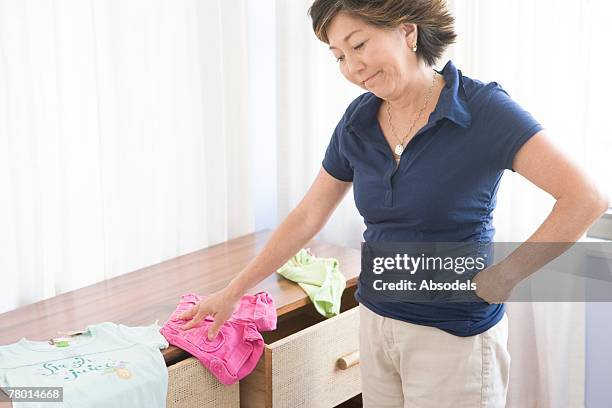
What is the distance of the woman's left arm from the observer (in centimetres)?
105

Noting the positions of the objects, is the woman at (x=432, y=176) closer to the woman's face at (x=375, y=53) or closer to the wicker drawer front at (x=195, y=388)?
the woman's face at (x=375, y=53)

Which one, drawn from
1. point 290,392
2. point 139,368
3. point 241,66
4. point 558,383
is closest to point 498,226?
point 558,383

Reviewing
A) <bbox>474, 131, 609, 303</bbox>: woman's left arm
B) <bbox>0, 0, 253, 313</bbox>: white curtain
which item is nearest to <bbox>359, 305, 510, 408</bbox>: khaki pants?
<bbox>474, 131, 609, 303</bbox>: woman's left arm

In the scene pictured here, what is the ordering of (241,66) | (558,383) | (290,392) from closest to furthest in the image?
(290,392)
(558,383)
(241,66)

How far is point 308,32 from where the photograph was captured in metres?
2.20

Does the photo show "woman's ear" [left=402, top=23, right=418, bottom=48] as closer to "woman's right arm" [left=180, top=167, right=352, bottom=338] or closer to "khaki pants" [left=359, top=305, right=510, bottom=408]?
"woman's right arm" [left=180, top=167, right=352, bottom=338]

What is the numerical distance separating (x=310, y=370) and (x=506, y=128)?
0.74 m

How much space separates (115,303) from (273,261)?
49 centimetres

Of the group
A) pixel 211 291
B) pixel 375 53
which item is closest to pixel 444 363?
pixel 375 53

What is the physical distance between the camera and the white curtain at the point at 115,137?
5.37 feet

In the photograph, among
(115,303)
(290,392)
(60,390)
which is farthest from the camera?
(115,303)

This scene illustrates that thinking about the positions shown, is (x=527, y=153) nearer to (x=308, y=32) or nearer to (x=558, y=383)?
(x=558, y=383)

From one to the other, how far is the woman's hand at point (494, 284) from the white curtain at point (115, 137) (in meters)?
1.06

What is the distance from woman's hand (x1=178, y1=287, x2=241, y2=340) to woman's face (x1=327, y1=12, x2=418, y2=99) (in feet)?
1.72
